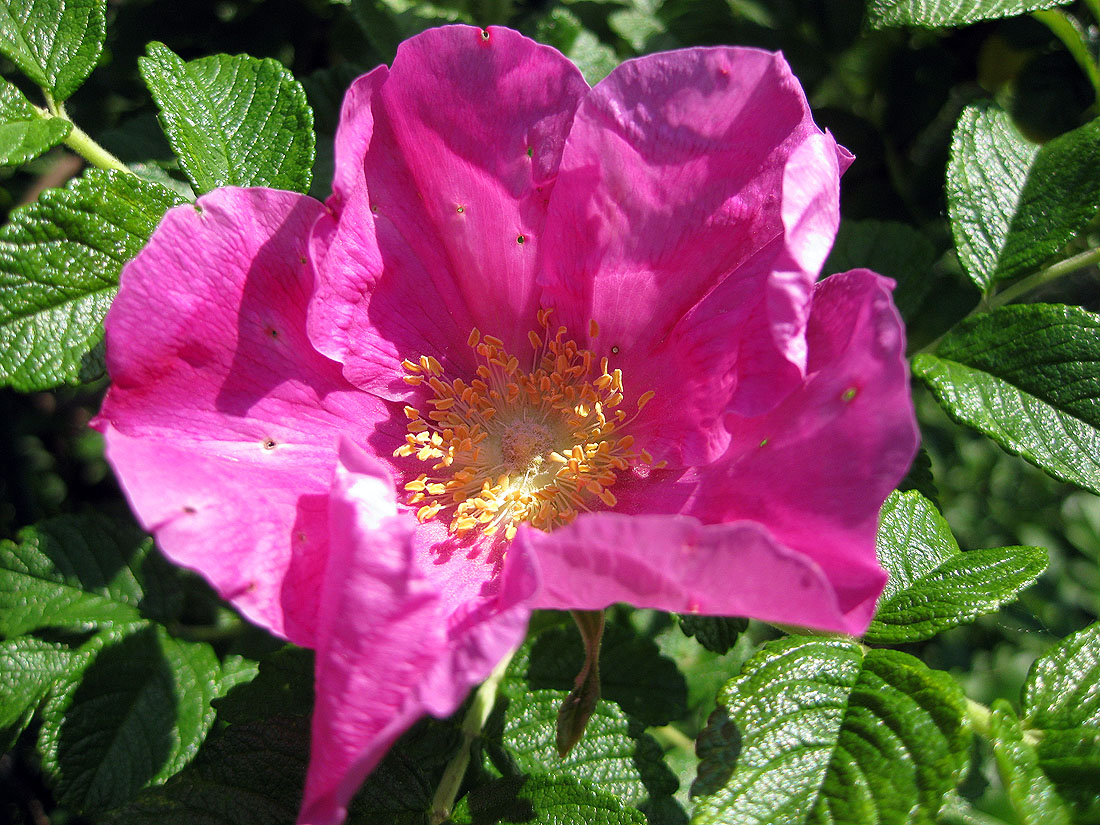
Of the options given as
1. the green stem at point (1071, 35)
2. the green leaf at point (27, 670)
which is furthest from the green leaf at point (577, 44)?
the green leaf at point (27, 670)

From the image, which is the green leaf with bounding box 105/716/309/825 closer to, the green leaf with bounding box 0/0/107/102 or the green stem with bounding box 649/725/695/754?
the green stem with bounding box 649/725/695/754

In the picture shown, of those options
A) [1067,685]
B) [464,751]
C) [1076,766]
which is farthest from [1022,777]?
[464,751]

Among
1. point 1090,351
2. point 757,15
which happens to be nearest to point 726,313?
point 1090,351

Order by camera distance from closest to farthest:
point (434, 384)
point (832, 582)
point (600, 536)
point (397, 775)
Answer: point (600, 536) < point (832, 582) < point (397, 775) < point (434, 384)

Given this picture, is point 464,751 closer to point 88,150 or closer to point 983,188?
point 88,150

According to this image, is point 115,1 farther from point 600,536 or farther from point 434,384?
point 600,536

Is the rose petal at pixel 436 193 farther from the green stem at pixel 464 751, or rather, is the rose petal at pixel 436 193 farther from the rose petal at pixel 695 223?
the green stem at pixel 464 751
